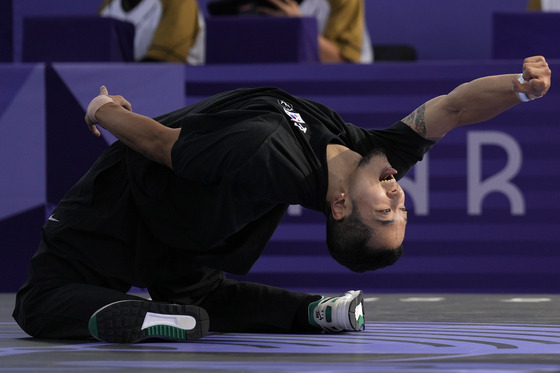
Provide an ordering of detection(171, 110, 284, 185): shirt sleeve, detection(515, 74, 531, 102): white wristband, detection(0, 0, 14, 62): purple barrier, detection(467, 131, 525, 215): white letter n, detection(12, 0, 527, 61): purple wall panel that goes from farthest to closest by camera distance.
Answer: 1. detection(12, 0, 527, 61): purple wall panel
2. detection(0, 0, 14, 62): purple barrier
3. detection(467, 131, 525, 215): white letter n
4. detection(515, 74, 531, 102): white wristband
5. detection(171, 110, 284, 185): shirt sleeve

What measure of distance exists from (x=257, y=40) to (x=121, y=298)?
9.23ft

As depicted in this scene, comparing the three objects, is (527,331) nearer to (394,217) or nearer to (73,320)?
(394,217)

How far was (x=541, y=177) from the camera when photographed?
4.98 m

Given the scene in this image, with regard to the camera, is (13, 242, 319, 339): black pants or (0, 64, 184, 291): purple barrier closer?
(13, 242, 319, 339): black pants

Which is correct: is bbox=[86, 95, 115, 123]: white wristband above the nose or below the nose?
above

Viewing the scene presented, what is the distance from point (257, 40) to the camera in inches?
210

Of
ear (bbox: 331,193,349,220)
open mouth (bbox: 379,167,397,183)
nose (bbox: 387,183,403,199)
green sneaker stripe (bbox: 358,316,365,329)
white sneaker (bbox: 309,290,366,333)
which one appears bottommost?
green sneaker stripe (bbox: 358,316,365,329)

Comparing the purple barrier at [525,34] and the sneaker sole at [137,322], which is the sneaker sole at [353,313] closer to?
the sneaker sole at [137,322]

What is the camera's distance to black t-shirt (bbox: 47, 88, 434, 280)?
2.61 metres

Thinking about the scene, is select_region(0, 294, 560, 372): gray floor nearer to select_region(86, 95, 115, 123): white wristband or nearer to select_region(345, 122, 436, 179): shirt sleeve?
select_region(345, 122, 436, 179): shirt sleeve

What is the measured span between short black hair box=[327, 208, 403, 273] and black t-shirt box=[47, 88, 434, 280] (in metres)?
0.08

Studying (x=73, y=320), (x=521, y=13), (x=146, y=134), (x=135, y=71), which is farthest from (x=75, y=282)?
(x=521, y=13)

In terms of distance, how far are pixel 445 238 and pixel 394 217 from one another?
7.40 feet

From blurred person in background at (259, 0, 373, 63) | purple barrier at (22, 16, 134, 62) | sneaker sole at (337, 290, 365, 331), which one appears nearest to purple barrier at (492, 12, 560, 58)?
blurred person in background at (259, 0, 373, 63)
